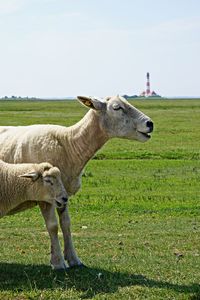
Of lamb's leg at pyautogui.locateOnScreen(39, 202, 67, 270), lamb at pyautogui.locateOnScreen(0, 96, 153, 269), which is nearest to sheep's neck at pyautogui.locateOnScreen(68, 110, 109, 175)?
lamb at pyautogui.locateOnScreen(0, 96, 153, 269)

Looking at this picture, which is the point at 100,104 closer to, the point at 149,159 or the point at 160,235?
the point at 160,235

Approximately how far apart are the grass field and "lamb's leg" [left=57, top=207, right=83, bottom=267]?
27 centimetres

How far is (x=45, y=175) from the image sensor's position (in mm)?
8625

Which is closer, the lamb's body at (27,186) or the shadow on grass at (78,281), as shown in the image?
the shadow on grass at (78,281)

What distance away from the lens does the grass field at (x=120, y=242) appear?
27.2ft

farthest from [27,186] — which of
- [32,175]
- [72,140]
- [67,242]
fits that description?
[67,242]

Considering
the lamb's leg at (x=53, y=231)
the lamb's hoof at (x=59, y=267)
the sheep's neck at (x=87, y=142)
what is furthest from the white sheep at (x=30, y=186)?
the lamb's hoof at (x=59, y=267)

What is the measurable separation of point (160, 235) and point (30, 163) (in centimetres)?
407

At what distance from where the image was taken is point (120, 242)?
38.2ft

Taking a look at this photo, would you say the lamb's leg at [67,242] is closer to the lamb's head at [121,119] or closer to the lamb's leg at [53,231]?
the lamb's leg at [53,231]

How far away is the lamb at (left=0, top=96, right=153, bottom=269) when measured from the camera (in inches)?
355

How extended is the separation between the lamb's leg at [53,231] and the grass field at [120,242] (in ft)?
0.49

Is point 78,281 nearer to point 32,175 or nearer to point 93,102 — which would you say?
point 32,175

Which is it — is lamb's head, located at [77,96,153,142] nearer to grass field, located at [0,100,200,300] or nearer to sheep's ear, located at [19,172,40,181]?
sheep's ear, located at [19,172,40,181]
